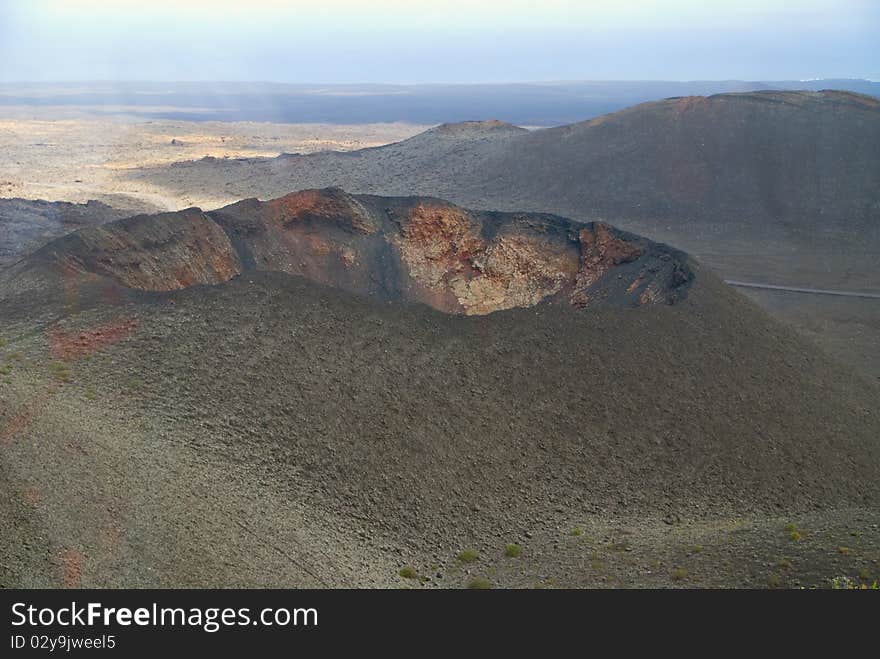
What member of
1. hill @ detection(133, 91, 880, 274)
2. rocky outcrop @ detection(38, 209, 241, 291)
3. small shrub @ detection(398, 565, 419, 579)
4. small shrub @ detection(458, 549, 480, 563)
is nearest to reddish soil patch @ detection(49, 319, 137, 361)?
rocky outcrop @ detection(38, 209, 241, 291)

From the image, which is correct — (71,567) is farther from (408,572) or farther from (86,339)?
(86,339)

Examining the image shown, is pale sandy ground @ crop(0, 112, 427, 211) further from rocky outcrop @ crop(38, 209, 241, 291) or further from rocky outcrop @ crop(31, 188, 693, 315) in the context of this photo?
rocky outcrop @ crop(38, 209, 241, 291)

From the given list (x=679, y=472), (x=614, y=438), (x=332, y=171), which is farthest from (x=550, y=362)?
(x=332, y=171)

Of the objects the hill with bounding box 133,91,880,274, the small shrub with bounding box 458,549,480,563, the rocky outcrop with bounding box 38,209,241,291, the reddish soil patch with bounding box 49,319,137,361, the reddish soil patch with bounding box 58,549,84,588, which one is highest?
the hill with bounding box 133,91,880,274

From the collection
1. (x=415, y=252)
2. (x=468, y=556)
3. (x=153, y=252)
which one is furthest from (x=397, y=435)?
(x=415, y=252)

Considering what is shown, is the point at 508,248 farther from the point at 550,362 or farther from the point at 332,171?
the point at 332,171

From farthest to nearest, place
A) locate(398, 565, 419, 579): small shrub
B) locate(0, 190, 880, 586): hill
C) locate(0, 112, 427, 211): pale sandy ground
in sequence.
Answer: locate(0, 112, 427, 211): pale sandy ground
locate(398, 565, 419, 579): small shrub
locate(0, 190, 880, 586): hill

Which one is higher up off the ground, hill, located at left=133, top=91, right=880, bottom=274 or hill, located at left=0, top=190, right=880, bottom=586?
hill, located at left=133, top=91, right=880, bottom=274

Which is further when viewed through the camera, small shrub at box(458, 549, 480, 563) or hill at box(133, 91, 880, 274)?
hill at box(133, 91, 880, 274)

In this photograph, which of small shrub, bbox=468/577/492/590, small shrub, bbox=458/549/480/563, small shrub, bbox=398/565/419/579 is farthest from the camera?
small shrub, bbox=458/549/480/563
